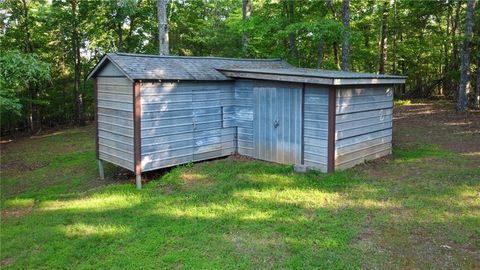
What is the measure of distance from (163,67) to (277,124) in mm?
2904

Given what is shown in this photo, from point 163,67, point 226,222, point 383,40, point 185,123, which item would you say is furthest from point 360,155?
point 383,40

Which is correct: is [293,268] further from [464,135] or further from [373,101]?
[464,135]

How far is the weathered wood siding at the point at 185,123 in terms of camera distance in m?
8.26

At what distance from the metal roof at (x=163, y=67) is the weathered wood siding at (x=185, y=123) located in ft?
0.59

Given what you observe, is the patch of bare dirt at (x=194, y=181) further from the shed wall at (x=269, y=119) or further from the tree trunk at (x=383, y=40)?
the tree trunk at (x=383, y=40)

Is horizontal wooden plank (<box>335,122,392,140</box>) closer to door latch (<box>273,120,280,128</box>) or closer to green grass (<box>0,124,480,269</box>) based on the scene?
green grass (<box>0,124,480,269</box>)

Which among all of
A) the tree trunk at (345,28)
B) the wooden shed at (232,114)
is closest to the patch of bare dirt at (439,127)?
the wooden shed at (232,114)

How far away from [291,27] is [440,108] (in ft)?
30.5

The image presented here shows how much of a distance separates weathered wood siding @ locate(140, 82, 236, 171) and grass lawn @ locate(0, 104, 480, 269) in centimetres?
40

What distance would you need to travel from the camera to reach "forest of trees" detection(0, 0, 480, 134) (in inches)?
649

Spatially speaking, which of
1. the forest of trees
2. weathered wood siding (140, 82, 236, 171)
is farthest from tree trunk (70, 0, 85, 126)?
weathered wood siding (140, 82, 236, 171)

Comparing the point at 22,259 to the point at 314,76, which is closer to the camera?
the point at 22,259

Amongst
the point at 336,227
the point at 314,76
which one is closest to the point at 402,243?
the point at 336,227

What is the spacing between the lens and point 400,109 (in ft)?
60.2
